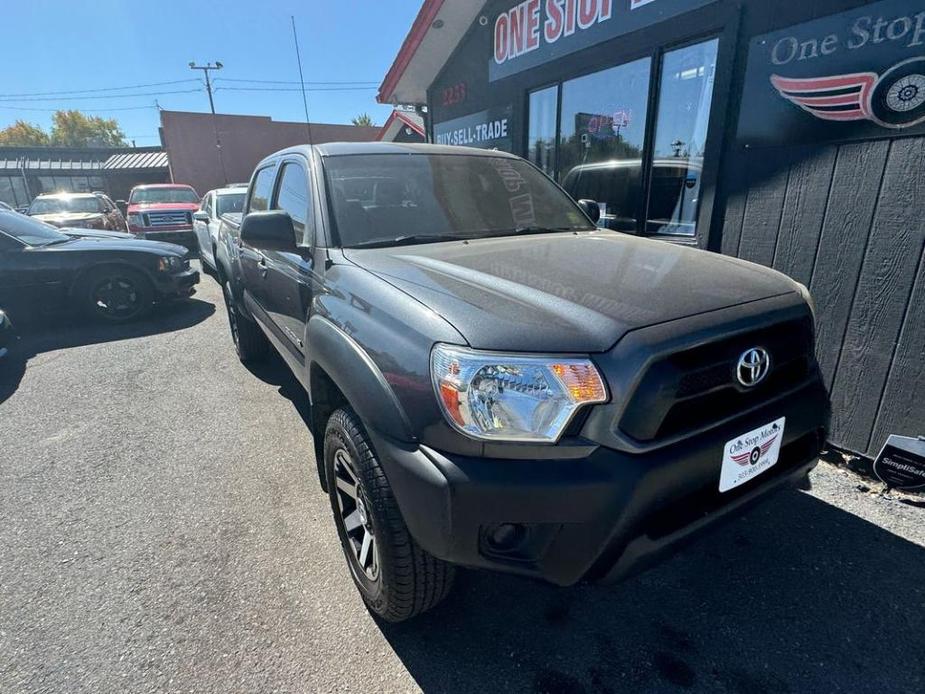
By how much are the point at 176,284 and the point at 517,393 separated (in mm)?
6714

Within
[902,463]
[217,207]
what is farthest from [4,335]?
[902,463]

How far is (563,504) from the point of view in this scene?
138 centimetres

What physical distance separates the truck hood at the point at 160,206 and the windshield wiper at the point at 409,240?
41.4ft

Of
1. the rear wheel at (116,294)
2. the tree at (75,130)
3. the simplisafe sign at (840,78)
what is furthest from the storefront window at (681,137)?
the tree at (75,130)

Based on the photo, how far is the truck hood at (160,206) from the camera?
12.5 meters

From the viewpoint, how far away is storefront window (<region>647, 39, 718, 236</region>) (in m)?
3.76

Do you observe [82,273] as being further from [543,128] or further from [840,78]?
[840,78]

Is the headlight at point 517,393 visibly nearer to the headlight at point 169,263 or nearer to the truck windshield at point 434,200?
the truck windshield at point 434,200

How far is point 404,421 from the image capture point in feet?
4.97

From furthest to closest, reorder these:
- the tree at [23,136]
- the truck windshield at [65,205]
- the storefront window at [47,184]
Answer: the tree at [23,136] → the storefront window at [47,184] → the truck windshield at [65,205]

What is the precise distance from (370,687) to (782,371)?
1831 mm

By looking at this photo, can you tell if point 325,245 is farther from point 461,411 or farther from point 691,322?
point 691,322

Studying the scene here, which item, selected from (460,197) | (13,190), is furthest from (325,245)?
(13,190)

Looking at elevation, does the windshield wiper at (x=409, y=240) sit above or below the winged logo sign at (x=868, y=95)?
below
